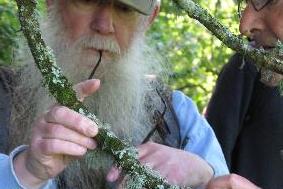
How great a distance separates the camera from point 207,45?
6320 mm

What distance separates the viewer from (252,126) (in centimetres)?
308

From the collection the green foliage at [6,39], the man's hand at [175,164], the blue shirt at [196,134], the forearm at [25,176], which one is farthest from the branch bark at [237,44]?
the green foliage at [6,39]

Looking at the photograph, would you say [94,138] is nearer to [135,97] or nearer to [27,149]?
[27,149]

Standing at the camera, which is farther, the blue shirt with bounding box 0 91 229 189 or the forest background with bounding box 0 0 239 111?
the forest background with bounding box 0 0 239 111

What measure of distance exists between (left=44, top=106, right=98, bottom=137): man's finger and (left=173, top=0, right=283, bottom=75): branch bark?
0.37m

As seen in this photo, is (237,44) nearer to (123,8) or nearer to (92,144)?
(92,144)

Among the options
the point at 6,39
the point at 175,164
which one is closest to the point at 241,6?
the point at 175,164

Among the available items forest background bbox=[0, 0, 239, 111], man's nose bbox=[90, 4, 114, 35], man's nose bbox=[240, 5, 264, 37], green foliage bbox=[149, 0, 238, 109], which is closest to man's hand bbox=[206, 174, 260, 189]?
man's nose bbox=[90, 4, 114, 35]

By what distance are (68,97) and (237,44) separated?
1.36 ft

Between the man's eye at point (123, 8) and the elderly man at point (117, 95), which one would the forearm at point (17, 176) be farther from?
the man's eye at point (123, 8)

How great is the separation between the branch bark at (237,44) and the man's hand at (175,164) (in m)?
0.49

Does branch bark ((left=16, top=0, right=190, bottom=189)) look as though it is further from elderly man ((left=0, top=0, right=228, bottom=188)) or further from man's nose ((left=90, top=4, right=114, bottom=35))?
man's nose ((left=90, top=4, right=114, bottom=35))

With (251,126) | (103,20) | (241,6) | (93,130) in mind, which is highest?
(241,6)

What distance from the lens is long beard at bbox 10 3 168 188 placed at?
89.2 inches
